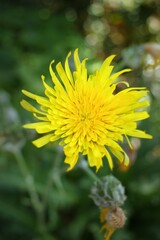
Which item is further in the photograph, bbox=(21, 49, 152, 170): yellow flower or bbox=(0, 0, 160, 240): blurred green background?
bbox=(0, 0, 160, 240): blurred green background

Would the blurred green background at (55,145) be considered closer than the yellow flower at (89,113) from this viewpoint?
No

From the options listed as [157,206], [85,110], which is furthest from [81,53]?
[85,110]

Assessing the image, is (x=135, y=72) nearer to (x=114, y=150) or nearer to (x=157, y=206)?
(x=114, y=150)

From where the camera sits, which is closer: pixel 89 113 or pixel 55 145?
pixel 89 113
